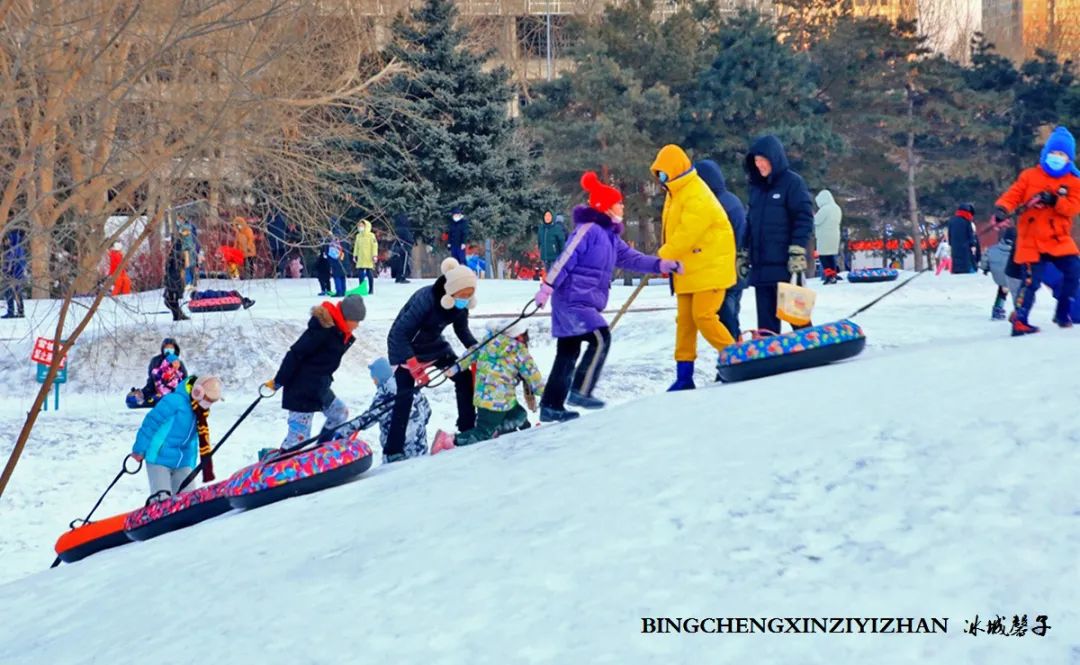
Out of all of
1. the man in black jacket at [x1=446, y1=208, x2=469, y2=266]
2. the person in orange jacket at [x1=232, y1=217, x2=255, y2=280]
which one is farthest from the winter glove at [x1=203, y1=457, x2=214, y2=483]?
Result: the man in black jacket at [x1=446, y1=208, x2=469, y2=266]

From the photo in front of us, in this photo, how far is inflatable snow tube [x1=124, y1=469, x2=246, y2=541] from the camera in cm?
860

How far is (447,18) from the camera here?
29.2m

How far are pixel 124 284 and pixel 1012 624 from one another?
18.2 m

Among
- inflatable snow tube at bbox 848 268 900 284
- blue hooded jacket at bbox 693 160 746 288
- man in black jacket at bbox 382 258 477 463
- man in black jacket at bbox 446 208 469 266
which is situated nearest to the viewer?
man in black jacket at bbox 382 258 477 463

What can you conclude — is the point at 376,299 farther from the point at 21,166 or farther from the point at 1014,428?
the point at 1014,428

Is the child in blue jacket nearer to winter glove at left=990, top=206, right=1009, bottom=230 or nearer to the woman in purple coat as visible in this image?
the woman in purple coat

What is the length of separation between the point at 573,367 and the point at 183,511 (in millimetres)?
2607

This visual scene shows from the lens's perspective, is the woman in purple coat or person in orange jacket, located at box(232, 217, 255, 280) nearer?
the woman in purple coat

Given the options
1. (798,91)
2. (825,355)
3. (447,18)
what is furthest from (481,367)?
(798,91)

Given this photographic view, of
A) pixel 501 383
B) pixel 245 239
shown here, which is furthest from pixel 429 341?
pixel 245 239

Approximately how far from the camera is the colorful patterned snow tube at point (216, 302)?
21.6 metres

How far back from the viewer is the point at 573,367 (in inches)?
356

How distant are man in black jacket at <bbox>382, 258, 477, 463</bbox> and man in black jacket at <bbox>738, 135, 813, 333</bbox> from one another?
6.75 feet

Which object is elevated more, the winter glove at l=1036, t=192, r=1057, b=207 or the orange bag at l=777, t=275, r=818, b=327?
the winter glove at l=1036, t=192, r=1057, b=207
